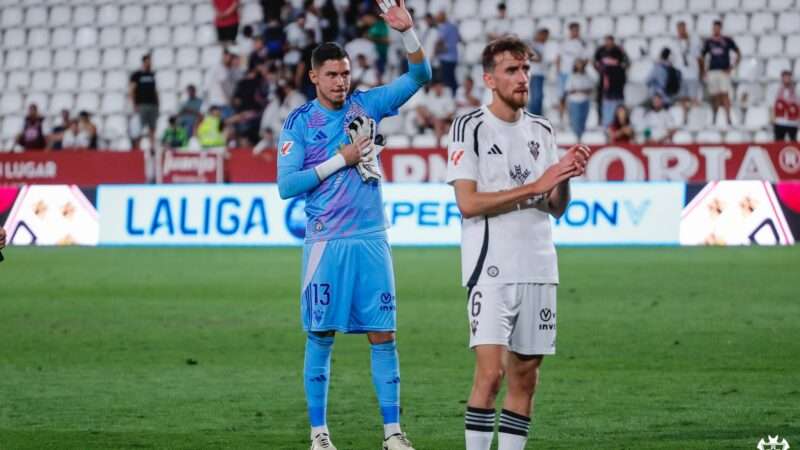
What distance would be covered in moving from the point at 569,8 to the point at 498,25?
1.65m

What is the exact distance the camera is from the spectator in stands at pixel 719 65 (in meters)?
25.1

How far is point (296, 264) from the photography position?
18906mm

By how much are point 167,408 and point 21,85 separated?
24.5 m

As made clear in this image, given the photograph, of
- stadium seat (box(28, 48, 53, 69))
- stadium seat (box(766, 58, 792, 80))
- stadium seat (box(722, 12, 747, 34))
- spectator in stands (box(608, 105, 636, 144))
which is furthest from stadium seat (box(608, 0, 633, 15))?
stadium seat (box(28, 48, 53, 69))

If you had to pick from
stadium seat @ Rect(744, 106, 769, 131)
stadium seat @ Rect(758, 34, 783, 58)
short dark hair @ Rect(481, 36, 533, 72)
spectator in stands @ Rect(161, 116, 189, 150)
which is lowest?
short dark hair @ Rect(481, 36, 533, 72)

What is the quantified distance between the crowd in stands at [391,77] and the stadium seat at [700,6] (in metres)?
0.61

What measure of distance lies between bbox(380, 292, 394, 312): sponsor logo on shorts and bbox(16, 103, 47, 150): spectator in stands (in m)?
22.3

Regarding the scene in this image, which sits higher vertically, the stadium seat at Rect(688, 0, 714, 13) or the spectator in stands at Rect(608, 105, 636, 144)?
the stadium seat at Rect(688, 0, 714, 13)

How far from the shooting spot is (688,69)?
25.9 metres

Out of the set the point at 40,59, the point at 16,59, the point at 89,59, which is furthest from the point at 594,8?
the point at 16,59

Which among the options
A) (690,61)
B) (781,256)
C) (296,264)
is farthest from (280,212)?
(690,61)

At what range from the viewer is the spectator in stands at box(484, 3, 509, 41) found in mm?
26797

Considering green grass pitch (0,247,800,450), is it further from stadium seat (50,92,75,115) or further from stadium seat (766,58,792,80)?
stadium seat (50,92,75,115)

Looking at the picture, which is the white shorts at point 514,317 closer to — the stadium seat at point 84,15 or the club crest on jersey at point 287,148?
the club crest on jersey at point 287,148
